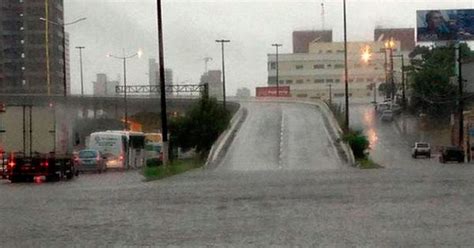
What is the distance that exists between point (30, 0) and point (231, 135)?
254 ft

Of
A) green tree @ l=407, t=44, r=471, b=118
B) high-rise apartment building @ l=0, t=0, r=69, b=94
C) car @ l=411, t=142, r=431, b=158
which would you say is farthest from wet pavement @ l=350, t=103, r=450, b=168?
high-rise apartment building @ l=0, t=0, r=69, b=94

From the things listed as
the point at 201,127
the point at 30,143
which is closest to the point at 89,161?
the point at 30,143

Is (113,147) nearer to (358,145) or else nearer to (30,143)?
(358,145)

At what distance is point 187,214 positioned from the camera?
22.2m

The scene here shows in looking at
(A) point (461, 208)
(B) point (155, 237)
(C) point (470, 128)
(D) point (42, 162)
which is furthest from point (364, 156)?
(B) point (155, 237)

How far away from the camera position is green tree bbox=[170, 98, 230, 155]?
7986 centimetres

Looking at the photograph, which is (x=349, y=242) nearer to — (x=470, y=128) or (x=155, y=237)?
(x=155, y=237)

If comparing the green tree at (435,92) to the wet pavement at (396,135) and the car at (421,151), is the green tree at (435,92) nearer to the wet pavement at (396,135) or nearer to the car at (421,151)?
the wet pavement at (396,135)

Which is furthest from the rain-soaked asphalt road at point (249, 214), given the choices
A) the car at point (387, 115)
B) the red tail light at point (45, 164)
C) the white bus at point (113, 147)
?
the car at point (387, 115)

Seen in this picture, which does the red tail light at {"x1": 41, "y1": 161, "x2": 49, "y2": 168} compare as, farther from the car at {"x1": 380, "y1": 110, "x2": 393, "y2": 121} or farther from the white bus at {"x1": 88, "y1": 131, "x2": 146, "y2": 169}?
the car at {"x1": 380, "y1": 110, "x2": 393, "y2": 121}

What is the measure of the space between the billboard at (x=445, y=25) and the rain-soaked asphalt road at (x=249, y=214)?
270 ft

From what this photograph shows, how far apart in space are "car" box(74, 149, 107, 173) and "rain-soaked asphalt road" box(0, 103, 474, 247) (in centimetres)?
2014

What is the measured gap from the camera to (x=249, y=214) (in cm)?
2172

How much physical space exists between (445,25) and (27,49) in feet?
207
